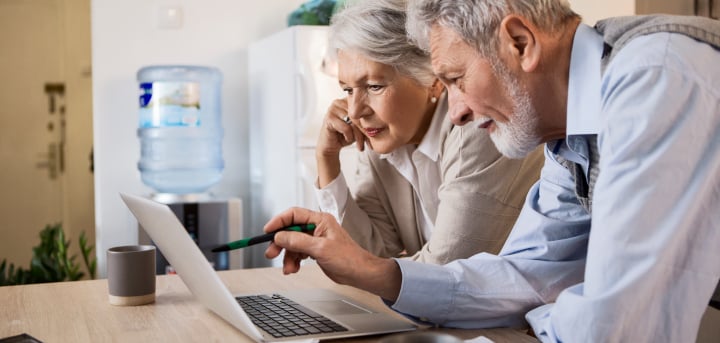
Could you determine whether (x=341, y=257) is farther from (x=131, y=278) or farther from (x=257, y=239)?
(x=131, y=278)

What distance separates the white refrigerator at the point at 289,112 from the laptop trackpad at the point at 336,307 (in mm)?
1790

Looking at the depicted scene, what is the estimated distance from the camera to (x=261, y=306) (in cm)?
130

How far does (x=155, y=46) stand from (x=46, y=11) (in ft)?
6.81

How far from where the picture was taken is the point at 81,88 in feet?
17.7

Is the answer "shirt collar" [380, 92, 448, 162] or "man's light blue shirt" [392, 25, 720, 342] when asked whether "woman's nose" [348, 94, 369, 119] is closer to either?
"shirt collar" [380, 92, 448, 162]

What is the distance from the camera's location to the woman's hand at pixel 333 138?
1.98 m

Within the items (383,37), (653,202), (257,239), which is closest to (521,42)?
(653,202)

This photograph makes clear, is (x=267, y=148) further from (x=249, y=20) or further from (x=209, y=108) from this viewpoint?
(x=249, y=20)

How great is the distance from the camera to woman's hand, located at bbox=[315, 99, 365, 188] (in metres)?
1.98

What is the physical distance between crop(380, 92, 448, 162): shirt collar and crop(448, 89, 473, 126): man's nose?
1.73 ft

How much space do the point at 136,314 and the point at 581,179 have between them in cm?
72

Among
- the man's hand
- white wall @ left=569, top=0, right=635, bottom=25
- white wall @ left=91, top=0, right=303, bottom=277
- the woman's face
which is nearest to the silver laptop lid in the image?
the man's hand

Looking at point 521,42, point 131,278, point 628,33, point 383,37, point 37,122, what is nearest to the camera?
point 628,33

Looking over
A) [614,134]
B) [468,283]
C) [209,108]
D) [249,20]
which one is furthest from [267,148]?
[614,134]
